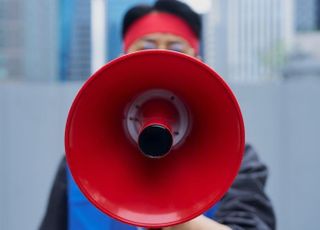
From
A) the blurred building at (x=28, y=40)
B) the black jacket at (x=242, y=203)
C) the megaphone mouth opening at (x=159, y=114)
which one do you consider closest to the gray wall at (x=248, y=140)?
the blurred building at (x=28, y=40)

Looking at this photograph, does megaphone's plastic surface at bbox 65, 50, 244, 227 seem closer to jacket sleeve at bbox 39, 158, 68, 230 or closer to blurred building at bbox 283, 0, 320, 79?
jacket sleeve at bbox 39, 158, 68, 230

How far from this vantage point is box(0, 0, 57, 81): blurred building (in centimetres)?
283

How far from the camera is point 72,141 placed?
73 cm

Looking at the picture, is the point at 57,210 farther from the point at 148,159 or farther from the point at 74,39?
the point at 74,39

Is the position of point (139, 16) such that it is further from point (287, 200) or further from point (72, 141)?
point (287, 200)

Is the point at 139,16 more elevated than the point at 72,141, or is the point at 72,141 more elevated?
the point at 139,16

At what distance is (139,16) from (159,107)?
509 millimetres

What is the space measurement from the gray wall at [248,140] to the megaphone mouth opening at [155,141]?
2.11 metres

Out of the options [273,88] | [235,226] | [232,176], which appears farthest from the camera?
[273,88]

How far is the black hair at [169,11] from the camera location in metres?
1.25

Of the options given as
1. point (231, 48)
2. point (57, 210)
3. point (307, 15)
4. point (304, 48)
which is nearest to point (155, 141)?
point (57, 210)

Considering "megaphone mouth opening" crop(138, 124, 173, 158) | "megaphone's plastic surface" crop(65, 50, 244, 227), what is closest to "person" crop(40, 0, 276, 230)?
"megaphone's plastic surface" crop(65, 50, 244, 227)

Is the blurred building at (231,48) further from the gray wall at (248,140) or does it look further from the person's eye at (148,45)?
the person's eye at (148,45)

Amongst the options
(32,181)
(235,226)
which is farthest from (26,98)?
(235,226)
